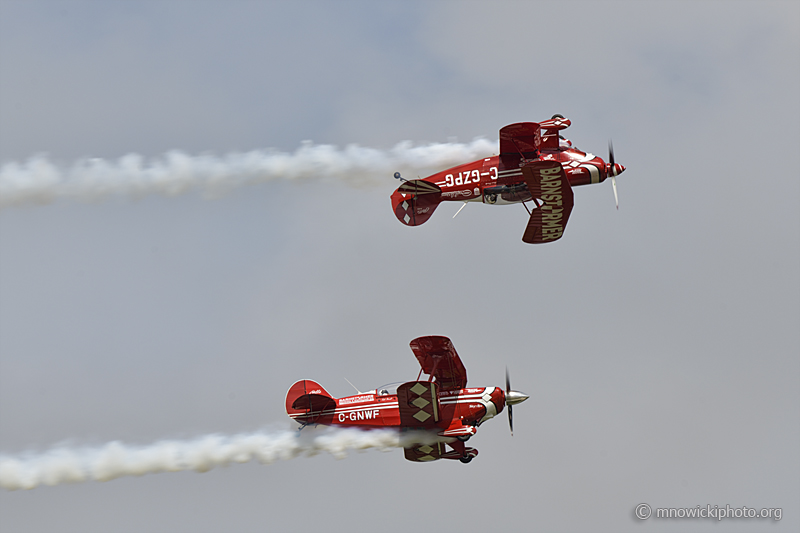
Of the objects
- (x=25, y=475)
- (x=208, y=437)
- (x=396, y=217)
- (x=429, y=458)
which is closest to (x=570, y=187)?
(x=396, y=217)

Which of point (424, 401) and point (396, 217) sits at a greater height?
point (396, 217)

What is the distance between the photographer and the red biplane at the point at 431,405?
37.8 meters

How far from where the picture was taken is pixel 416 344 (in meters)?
38.0

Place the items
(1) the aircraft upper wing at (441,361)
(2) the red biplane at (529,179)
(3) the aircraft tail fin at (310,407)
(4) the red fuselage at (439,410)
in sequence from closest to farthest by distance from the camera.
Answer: (2) the red biplane at (529,179)
(1) the aircraft upper wing at (441,361)
(4) the red fuselage at (439,410)
(3) the aircraft tail fin at (310,407)

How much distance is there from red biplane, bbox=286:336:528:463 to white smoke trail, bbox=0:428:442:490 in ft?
1.30

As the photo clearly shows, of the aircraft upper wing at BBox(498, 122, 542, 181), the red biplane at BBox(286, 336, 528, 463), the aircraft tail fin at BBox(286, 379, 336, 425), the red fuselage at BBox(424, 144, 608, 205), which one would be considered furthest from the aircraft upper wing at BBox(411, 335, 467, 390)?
the aircraft upper wing at BBox(498, 122, 542, 181)

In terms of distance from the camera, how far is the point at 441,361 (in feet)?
126

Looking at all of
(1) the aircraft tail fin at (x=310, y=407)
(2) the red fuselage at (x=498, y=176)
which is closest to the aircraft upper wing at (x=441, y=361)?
(1) the aircraft tail fin at (x=310, y=407)

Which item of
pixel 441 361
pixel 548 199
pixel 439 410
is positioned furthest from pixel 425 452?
pixel 548 199

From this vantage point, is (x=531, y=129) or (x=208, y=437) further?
(x=208, y=437)

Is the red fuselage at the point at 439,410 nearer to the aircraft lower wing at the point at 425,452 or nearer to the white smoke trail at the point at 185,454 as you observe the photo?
the white smoke trail at the point at 185,454

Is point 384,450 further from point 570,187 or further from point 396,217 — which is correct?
point 570,187

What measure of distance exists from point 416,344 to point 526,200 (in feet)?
19.0

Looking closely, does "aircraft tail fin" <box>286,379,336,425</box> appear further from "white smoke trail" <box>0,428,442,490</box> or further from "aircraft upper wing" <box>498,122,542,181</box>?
"aircraft upper wing" <box>498,122,542,181</box>
